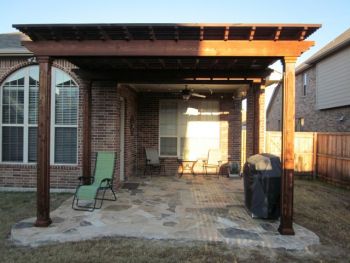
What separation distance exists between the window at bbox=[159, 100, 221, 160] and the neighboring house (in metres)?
5.68

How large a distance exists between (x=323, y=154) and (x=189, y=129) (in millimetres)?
4711

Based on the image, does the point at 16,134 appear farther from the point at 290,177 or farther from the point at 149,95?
the point at 290,177

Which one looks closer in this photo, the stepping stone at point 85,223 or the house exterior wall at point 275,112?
the stepping stone at point 85,223

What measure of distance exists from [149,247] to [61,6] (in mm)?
9267

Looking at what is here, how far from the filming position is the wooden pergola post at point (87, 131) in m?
7.55

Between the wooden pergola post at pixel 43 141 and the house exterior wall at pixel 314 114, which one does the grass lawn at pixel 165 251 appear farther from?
the house exterior wall at pixel 314 114

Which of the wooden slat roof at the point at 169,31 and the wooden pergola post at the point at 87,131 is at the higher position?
the wooden slat roof at the point at 169,31

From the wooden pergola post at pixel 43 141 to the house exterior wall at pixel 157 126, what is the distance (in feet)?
20.0

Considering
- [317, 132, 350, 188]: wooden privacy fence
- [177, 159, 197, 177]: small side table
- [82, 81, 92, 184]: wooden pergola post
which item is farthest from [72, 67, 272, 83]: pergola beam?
[317, 132, 350, 188]: wooden privacy fence

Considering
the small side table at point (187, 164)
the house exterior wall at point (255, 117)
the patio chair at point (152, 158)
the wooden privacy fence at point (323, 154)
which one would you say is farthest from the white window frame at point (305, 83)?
the patio chair at point (152, 158)

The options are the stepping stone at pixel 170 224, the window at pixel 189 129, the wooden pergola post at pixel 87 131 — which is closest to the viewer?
the stepping stone at pixel 170 224

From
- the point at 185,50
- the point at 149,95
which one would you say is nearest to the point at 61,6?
the point at 149,95

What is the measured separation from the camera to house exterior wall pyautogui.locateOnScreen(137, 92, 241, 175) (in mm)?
11422

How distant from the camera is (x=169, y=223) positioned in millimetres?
5508
